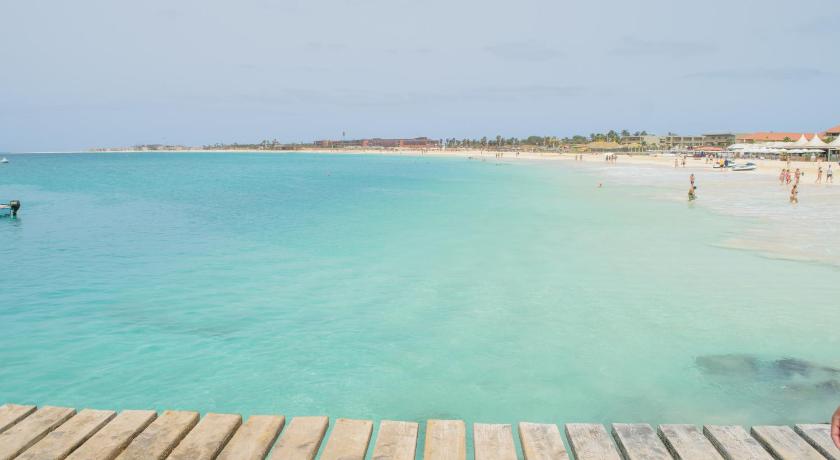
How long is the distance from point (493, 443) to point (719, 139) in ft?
676

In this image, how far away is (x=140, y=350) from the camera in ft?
31.8

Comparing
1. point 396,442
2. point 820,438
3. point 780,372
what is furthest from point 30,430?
point 780,372

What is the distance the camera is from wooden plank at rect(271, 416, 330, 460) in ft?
11.0

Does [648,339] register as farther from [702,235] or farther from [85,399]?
[702,235]

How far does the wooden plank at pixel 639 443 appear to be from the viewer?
3441 millimetres

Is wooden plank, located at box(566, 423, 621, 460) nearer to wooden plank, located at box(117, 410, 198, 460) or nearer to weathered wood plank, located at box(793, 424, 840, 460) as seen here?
weathered wood plank, located at box(793, 424, 840, 460)

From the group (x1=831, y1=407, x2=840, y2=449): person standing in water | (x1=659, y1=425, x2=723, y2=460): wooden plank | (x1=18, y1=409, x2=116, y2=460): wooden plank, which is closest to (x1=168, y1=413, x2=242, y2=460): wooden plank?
(x1=18, y1=409, x2=116, y2=460): wooden plank

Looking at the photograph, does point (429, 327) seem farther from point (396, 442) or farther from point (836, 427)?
point (836, 427)

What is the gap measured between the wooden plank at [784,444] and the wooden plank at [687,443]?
0.40 meters

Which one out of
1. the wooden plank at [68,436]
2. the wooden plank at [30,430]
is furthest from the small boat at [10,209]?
the wooden plank at [68,436]

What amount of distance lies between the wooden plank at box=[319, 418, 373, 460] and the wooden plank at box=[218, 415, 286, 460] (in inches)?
16.4

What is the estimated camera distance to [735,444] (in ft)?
11.8

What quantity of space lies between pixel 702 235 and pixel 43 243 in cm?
2710

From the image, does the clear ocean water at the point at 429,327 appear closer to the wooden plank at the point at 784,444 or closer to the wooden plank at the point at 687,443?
the wooden plank at the point at 784,444
